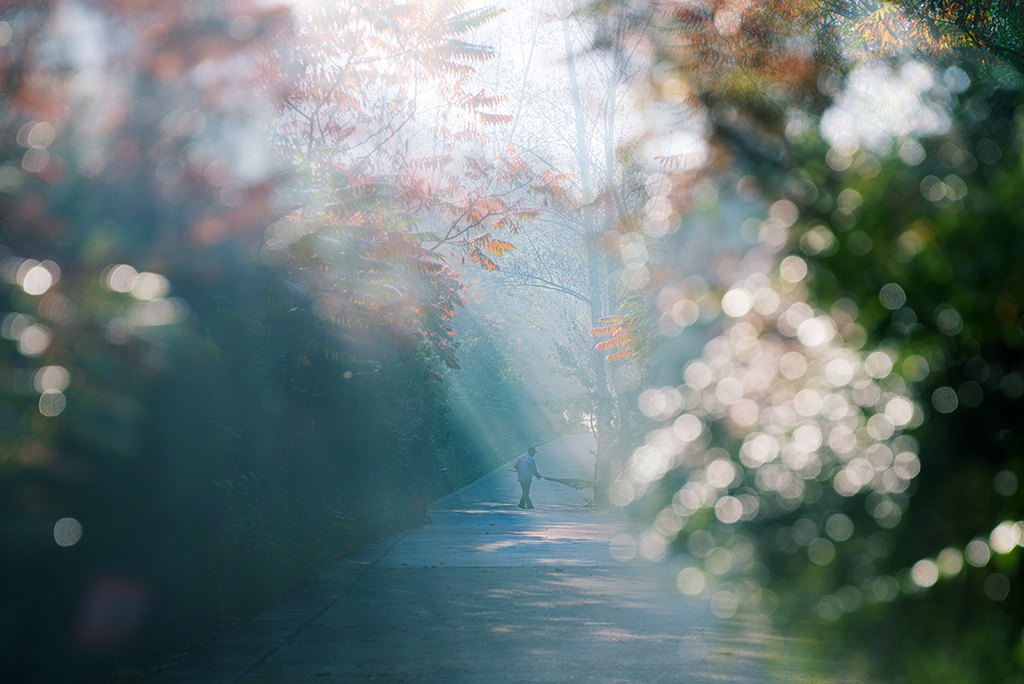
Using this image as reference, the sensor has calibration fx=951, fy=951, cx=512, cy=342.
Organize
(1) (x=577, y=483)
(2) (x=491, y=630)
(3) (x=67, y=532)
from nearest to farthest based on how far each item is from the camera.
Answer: (3) (x=67, y=532), (2) (x=491, y=630), (1) (x=577, y=483)

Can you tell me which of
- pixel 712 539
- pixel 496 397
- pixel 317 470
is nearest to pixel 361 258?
pixel 317 470

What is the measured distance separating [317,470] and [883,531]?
14081 millimetres

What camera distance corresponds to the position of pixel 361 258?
11039mm

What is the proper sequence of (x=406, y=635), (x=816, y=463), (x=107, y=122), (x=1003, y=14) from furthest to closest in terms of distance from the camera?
(x=406, y=635) → (x=1003, y=14) → (x=107, y=122) → (x=816, y=463)

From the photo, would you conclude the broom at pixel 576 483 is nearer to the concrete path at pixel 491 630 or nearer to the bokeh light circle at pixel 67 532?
the concrete path at pixel 491 630

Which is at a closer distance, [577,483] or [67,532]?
[67,532]

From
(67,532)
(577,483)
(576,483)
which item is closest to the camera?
(67,532)

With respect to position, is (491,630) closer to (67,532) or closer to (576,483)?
(67,532)

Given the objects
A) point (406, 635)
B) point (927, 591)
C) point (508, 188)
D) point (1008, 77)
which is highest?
point (508, 188)

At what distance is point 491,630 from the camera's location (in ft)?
28.2

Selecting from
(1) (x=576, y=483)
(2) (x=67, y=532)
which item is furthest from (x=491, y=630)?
(1) (x=576, y=483)

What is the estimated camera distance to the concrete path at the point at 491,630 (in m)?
6.97

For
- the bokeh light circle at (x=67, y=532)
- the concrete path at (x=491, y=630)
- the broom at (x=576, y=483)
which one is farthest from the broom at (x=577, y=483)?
the bokeh light circle at (x=67, y=532)

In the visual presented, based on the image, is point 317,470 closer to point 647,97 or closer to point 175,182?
point 175,182
